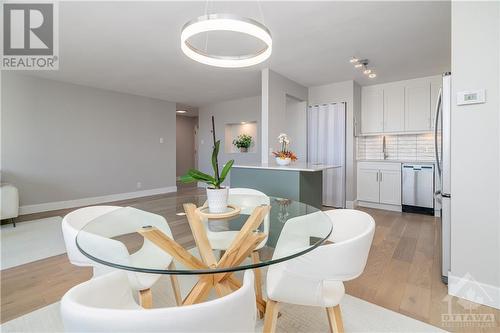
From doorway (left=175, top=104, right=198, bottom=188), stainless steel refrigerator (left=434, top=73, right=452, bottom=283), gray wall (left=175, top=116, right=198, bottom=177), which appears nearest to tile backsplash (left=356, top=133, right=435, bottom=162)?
stainless steel refrigerator (left=434, top=73, right=452, bottom=283)

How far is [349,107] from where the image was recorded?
4.72 m

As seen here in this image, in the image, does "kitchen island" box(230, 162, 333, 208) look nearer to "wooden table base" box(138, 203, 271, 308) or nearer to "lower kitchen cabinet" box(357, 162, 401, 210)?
"wooden table base" box(138, 203, 271, 308)

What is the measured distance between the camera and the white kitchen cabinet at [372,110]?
4.96 m

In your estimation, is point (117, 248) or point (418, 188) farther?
point (418, 188)

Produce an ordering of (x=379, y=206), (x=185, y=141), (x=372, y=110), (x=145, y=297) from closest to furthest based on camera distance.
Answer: (x=145, y=297)
(x=379, y=206)
(x=372, y=110)
(x=185, y=141)

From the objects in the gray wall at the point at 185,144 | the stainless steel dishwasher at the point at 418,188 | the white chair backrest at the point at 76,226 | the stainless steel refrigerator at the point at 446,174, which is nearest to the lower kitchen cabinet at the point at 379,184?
the stainless steel dishwasher at the point at 418,188

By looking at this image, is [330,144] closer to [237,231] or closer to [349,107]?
[349,107]

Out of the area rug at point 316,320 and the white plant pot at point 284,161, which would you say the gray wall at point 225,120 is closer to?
the white plant pot at point 284,161

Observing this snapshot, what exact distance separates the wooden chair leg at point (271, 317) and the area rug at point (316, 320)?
0.41 m

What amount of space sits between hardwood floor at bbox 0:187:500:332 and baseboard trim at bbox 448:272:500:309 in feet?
0.16

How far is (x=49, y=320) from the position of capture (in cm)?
162

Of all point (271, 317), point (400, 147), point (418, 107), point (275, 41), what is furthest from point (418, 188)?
point (271, 317)

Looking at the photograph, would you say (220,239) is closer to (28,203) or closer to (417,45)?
(417,45)

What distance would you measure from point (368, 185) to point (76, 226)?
188 inches
